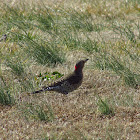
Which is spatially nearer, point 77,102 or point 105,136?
point 105,136

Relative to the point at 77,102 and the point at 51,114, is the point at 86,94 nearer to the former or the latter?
the point at 77,102

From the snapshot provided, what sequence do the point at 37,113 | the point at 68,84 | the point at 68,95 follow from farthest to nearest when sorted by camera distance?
the point at 68,95, the point at 68,84, the point at 37,113

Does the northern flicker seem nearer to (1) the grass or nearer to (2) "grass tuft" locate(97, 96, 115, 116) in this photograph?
(1) the grass

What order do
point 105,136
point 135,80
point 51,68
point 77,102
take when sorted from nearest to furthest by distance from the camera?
point 105,136 → point 77,102 → point 135,80 → point 51,68

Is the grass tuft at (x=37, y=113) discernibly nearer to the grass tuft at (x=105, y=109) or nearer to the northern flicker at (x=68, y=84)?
the northern flicker at (x=68, y=84)

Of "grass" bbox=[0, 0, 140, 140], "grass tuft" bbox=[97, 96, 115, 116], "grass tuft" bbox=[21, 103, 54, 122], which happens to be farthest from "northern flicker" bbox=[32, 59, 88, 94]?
"grass tuft" bbox=[97, 96, 115, 116]

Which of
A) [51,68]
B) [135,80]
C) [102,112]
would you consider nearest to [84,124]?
[102,112]

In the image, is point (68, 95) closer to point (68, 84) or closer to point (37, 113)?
point (68, 84)

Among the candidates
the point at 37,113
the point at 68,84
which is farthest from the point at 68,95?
the point at 37,113

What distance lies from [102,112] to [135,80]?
103 cm

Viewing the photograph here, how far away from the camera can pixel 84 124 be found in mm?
4016

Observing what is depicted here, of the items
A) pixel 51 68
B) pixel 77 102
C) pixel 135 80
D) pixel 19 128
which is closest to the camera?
pixel 19 128

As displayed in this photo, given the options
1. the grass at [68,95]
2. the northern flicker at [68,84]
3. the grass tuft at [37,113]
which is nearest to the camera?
the grass at [68,95]

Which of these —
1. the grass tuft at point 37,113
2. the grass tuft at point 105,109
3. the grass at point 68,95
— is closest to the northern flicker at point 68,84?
the grass at point 68,95
